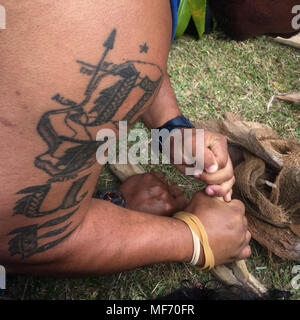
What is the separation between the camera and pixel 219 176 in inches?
43.5

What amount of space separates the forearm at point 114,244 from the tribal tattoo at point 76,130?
0.21ft

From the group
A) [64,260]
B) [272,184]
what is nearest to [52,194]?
[64,260]

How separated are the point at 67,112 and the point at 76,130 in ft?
0.15

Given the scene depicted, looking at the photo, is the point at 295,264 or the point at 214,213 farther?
the point at 295,264

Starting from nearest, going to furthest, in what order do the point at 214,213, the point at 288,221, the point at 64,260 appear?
the point at 64,260 → the point at 214,213 → the point at 288,221

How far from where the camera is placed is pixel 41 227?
76 cm

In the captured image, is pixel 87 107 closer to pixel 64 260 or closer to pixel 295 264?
pixel 64 260

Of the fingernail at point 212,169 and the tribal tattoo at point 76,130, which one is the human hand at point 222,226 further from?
the tribal tattoo at point 76,130

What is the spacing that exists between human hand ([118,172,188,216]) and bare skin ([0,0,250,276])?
352 millimetres

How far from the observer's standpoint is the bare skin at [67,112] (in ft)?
1.83

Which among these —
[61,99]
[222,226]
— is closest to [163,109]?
[222,226]

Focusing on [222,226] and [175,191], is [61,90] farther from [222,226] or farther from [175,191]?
[175,191]

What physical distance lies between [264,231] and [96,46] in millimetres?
1004

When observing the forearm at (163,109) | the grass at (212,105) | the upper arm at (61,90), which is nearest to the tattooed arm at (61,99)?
the upper arm at (61,90)
